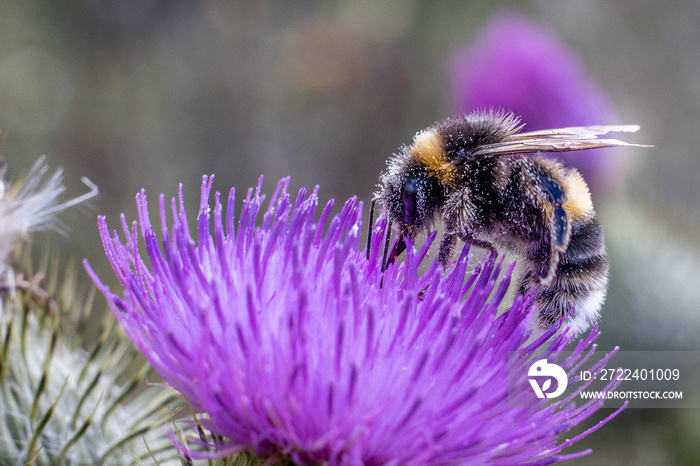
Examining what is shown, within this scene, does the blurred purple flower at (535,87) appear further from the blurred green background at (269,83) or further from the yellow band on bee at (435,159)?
the yellow band on bee at (435,159)

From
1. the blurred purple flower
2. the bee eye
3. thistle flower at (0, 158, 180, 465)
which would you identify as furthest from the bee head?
the blurred purple flower

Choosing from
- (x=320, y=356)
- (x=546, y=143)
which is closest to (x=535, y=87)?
(x=546, y=143)

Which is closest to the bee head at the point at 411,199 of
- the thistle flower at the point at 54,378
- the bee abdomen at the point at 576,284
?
the bee abdomen at the point at 576,284

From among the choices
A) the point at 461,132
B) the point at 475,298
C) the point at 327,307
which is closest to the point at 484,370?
the point at 475,298

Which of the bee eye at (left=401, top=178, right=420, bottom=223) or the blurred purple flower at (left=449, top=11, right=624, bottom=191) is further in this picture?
the blurred purple flower at (left=449, top=11, right=624, bottom=191)

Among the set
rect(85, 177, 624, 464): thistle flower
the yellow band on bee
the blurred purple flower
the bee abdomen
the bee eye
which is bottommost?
rect(85, 177, 624, 464): thistle flower

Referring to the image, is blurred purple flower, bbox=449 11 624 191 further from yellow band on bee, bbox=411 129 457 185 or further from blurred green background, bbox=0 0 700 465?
yellow band on bee, bbox=411 129 457 185
